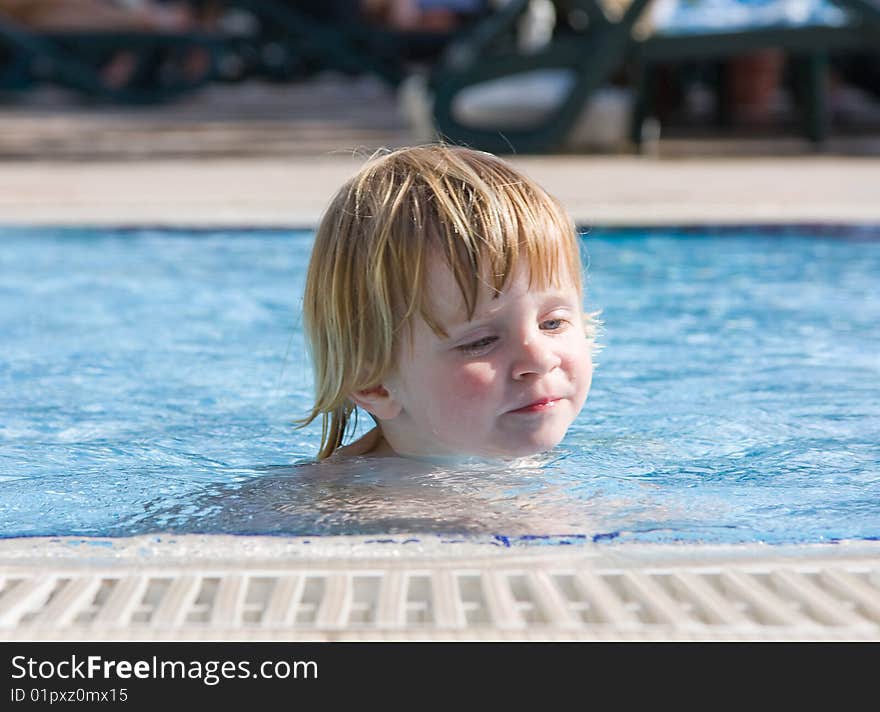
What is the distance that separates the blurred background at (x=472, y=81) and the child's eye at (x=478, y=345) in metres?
4.60

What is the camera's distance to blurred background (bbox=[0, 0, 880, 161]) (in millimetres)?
8125

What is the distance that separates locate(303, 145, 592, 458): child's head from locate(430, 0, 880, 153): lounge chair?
5.80 metres

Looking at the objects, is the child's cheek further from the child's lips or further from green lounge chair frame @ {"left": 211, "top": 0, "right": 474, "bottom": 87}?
green lounge chair frame @ {"left": 211, "top": 0, "right": 474, "bottom": 87}

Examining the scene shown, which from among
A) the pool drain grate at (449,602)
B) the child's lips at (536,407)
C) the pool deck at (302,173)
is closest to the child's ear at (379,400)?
the child's lips at (536,407)

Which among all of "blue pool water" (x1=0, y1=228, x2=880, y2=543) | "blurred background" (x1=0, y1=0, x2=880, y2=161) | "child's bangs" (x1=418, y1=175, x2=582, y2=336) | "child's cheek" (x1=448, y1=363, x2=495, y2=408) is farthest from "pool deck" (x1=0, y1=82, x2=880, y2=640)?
"blurred background" (x1=0, y1=0, x2=880, y2=161)

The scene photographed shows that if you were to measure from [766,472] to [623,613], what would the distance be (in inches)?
49.6

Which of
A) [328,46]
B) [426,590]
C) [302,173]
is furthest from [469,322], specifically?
[328,46]

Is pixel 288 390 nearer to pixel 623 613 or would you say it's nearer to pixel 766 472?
pixel 766 472

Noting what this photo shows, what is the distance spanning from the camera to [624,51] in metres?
8.15

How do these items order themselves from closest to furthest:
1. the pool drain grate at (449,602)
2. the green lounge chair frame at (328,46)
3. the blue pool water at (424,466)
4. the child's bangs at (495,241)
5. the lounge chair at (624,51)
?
the pool drain grate at (449,602), the child's bangs at (495,241), the blue pool water at (424,466), the lounge chair at (624,51), the green lounge chair frame at (328,46)

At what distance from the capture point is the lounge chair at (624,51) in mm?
7918

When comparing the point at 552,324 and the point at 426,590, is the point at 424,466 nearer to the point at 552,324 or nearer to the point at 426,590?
the point at 552,324

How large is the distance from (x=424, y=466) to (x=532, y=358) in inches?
14.8

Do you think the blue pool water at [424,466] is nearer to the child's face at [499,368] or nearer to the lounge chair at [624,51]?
the child's face at [499,368]
